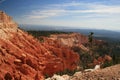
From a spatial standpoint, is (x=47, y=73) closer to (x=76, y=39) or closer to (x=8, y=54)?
(x=8, y=54)

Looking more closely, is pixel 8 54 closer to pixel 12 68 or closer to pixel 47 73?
pixel 12 68

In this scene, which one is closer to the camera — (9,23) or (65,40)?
(9,23)

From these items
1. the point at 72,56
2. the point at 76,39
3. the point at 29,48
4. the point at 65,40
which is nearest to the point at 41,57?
the point at 29,48

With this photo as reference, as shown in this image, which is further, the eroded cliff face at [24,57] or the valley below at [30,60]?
the eroded cliff face at [24,57]

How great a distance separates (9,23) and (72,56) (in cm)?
2698

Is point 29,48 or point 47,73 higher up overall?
Result: point 29,48

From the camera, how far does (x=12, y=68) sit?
59688 mm

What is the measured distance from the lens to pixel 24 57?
66.7 meters

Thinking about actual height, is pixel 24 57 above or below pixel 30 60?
above

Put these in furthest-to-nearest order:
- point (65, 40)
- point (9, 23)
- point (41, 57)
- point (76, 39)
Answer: point (76, 39), point (65, 40), point (9, 23), point (41, 57)

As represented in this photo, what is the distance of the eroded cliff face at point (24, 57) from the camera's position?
195ft

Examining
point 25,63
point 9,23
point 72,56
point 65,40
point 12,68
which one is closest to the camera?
point 12,68

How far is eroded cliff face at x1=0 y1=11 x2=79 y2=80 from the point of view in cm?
5941

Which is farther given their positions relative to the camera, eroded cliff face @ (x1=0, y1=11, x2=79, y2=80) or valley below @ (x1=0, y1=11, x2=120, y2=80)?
eroded cliff face @ (x1=0, y1=11, x2=79, y2=80)
